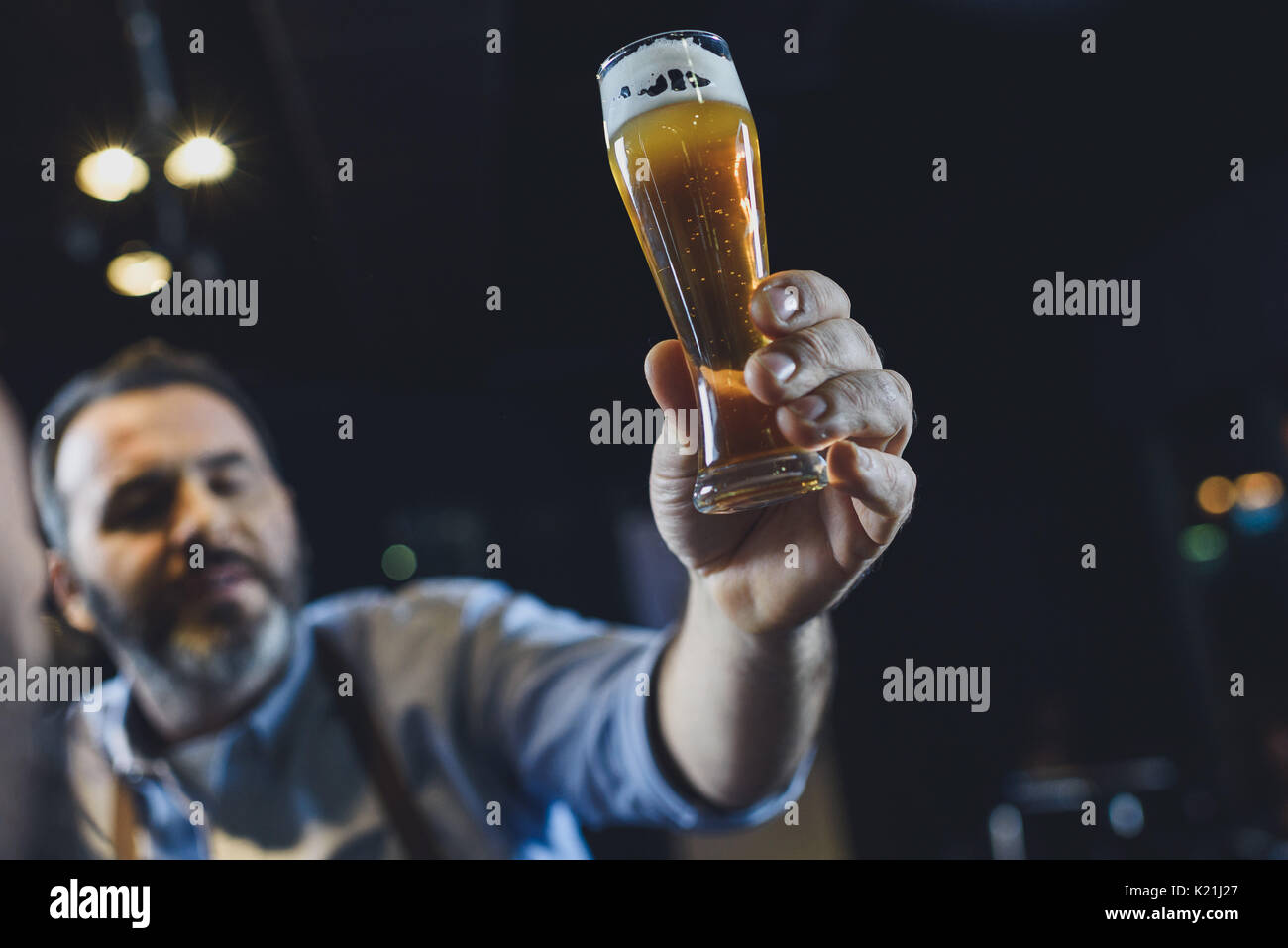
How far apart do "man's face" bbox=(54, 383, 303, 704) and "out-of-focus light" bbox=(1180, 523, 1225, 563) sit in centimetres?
398

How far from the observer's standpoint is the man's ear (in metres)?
2.54

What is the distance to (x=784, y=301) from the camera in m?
0.90

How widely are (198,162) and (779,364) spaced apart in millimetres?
2515

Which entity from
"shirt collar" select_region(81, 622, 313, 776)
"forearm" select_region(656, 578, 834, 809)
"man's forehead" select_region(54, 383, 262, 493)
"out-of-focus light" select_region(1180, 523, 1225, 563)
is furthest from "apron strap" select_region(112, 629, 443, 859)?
Result: "out-of-focus light" select_region(1180, 523, 1225, 563)

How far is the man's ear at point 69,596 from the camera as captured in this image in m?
2.54

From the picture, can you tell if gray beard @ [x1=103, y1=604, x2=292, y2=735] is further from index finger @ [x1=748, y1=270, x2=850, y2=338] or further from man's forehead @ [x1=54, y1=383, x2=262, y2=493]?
index finger @ [x1=748, y1=270, x2=850, y2=338]

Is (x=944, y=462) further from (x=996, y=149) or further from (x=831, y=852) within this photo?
(x=831, y=852)

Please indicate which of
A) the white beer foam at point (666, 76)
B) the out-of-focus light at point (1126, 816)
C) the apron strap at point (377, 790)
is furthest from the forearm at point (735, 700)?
the out-of-focus light at point (1126, 816)

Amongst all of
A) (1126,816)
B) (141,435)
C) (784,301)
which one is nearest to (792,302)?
(784,301)

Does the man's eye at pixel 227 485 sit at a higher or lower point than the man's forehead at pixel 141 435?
lower

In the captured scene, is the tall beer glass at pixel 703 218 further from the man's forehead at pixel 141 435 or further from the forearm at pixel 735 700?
the man's forehead at pixel 141 435

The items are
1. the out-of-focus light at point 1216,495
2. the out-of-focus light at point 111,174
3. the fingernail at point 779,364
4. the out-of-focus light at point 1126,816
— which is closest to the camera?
the fingernail at point 779,364

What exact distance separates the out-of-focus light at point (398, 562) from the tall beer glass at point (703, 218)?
7.57 feet
